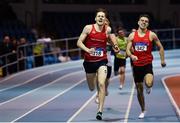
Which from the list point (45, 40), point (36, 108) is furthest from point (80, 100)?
point (45, 40)

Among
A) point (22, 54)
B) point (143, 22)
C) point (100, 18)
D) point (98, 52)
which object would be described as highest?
point (100, 18)

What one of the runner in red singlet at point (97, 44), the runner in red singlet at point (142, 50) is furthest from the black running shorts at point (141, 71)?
the runner in red singlet at point (97, 44)

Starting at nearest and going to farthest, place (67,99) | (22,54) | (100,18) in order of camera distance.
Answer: (100,18) → (67,99) → (22,54)

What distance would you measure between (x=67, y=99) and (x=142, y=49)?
4.82 m

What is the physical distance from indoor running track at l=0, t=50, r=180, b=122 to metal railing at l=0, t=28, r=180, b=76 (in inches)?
26.2

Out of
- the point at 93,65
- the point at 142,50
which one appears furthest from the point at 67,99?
the point at 142,50

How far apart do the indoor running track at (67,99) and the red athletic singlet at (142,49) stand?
44.1 inches

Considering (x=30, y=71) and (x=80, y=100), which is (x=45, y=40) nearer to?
(x=30, y=71)

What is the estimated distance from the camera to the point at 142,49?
1222 centimetres

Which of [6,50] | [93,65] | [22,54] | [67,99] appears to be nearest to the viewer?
[93,65]

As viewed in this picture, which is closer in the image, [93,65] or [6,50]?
[93,65]

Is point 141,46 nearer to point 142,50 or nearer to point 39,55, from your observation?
point 142,50

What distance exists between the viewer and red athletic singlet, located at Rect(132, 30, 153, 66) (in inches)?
480

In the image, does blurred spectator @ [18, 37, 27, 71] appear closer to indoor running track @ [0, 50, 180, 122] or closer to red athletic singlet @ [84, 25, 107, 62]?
indoor running track @ [0, 50, 180, 122]
